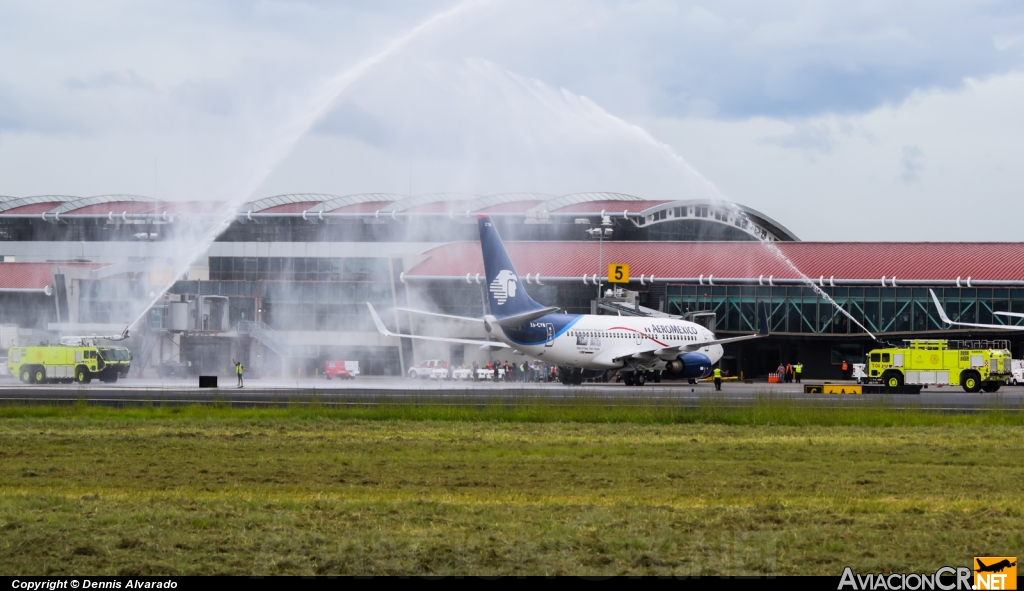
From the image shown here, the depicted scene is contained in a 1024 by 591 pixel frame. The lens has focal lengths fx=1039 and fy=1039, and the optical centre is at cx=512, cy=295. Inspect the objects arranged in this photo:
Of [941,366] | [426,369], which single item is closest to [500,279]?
[426,369]

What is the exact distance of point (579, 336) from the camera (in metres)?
68.6

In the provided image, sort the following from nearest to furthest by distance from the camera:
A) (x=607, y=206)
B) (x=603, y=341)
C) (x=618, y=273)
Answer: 1. (x=603, y=341)
2. (x=618, y=273)
3. (x=607, y=206)

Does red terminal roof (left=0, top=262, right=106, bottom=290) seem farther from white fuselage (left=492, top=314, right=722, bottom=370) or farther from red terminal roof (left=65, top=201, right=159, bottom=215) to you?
white fuselage (left=492, top=314, right=722, bottom=370)

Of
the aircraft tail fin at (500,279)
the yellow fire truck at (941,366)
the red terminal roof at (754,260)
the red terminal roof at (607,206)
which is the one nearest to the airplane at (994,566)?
the aircraft tail fin at (500,279)

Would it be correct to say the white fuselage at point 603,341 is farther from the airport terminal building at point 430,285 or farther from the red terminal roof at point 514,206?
the red terminal roof at point 514,206

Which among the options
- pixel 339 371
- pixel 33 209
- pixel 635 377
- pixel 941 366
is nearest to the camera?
pixel 941 366

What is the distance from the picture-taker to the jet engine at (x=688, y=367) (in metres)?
70.4

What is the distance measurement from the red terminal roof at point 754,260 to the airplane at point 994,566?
81.6 m

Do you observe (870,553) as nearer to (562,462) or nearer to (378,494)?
(378,494)

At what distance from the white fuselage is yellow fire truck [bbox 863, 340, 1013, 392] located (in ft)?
43.6

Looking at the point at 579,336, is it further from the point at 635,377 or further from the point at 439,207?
the point at 439,207

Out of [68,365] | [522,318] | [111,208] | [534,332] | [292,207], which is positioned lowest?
[68,365]

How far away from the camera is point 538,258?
97.9 m

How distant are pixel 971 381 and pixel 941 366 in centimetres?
191
